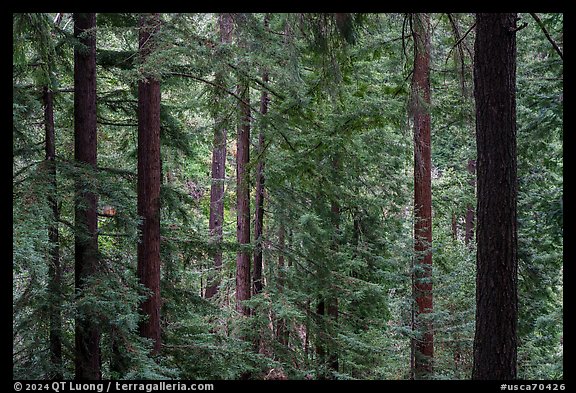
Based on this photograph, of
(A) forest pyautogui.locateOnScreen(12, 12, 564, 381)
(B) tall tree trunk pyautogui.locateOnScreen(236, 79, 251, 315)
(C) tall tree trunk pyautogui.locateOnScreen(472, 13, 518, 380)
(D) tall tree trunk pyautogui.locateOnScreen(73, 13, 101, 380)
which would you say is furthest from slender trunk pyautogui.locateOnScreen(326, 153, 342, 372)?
(C) tall tree trunk pyautogui.locateOnScreen(472, 13, 518, 380)

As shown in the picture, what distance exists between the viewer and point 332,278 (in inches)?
423

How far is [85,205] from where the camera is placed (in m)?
6.77

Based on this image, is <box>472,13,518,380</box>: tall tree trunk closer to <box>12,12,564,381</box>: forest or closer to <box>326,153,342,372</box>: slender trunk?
<box>12,12,564,381</box>: forest

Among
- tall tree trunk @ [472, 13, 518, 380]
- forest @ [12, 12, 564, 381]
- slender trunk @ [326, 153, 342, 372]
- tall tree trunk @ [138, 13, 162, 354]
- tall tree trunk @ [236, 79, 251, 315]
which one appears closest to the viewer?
tall tree trunk @ [472, 13, 518, 380]

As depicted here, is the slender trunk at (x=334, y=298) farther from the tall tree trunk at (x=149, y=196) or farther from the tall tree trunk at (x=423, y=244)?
the tall tree trunk at (x=149, y=196)

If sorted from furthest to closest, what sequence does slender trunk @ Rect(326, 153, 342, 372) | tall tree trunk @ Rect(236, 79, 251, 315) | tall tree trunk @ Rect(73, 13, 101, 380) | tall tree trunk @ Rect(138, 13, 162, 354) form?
tall tree trunk @ Rect(236, 79, 251, 315) < slender trunk @ Rect(326, 153, 342, 372) < tall tree trunk @ Rect(138, 13, 162, 354) < tall tree trunk @ Rect(73, 13, 101, 380)

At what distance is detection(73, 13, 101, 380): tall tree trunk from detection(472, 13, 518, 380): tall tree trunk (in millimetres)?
4428

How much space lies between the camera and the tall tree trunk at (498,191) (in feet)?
17.3

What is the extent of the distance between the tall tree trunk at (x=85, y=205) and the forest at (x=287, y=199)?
32mm

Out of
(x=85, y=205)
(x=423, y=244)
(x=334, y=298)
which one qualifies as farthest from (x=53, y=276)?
(x=423, y=244)

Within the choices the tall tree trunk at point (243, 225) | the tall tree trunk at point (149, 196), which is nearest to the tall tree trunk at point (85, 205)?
the tall tree trunk at point (149, 196)

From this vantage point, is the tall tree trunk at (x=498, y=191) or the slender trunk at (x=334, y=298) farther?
the slender trunk at (x=334, y=298)

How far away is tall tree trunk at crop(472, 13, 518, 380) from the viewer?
5.27 meters
